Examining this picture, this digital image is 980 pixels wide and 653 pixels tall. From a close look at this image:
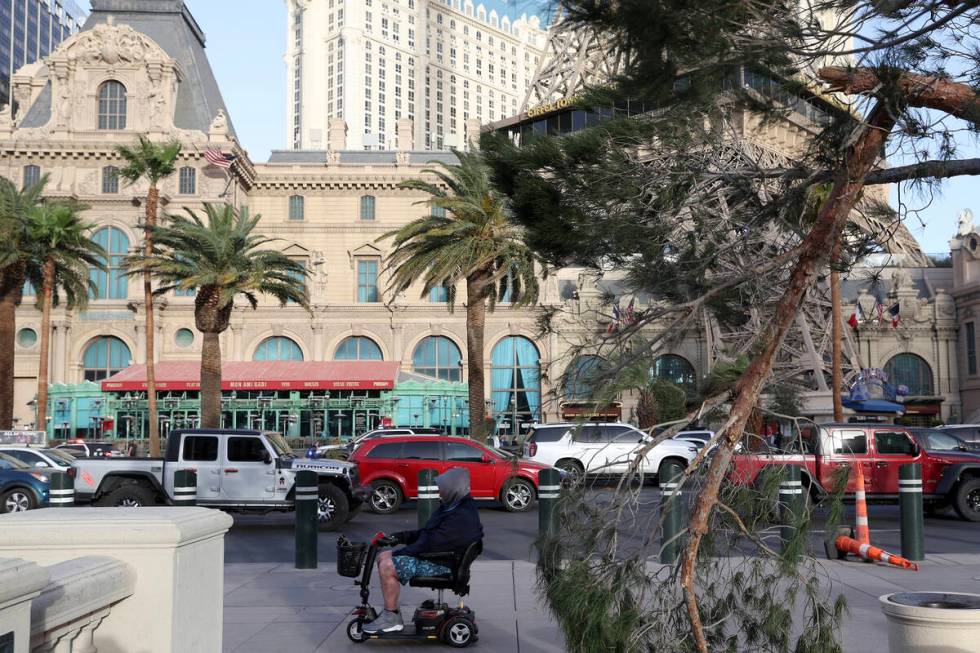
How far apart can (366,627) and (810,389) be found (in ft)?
123

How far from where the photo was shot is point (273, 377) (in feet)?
159

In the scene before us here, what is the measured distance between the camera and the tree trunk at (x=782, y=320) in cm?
535

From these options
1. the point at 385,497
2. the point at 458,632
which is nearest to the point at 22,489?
the point at 385,497

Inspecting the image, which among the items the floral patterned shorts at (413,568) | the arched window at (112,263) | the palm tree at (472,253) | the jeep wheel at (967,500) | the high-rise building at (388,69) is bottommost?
the jeep wheel at (967,500)

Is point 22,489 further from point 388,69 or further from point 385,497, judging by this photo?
point 388,69

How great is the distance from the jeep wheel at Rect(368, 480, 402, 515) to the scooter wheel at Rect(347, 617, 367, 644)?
1250 cm

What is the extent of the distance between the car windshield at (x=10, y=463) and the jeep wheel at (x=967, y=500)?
63.1 feet

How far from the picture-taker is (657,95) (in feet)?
20.6

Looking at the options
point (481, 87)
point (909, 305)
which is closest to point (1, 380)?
point (909, 305)

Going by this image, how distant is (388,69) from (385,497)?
124 m

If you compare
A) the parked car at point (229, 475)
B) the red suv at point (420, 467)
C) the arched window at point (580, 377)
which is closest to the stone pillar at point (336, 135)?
the red suv at point (420, 467)

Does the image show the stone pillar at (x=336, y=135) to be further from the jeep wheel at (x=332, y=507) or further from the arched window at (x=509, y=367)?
the jeep wheel at (x=332, y=507)

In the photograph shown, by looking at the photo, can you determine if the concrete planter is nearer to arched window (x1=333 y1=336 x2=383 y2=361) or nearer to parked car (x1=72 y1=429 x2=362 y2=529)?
parked car (x1=72 y1=429 x2=362 y2=529)

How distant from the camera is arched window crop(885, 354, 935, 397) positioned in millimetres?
54625
